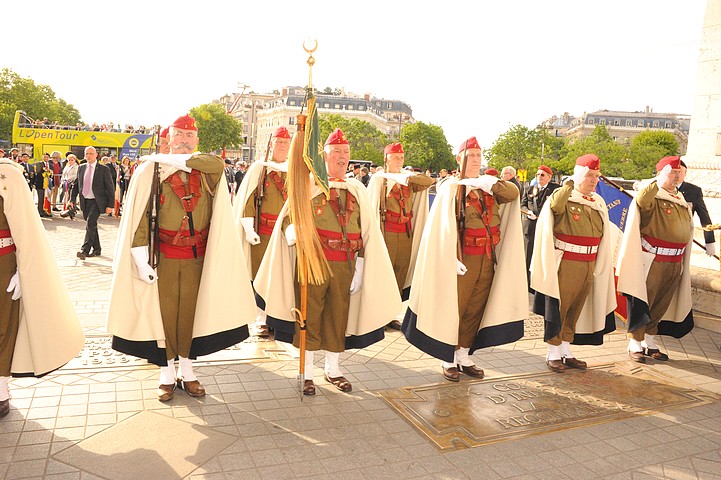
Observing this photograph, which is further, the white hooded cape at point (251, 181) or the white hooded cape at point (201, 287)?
the white hooded cape at point (251, 181)

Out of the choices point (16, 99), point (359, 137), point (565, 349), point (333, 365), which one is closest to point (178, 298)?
point (333, 365)

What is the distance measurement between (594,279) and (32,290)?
16.7 feet

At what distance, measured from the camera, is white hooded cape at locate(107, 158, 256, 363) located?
4.39 metres

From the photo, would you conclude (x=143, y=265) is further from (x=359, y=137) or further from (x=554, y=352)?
(x=359, y=137)

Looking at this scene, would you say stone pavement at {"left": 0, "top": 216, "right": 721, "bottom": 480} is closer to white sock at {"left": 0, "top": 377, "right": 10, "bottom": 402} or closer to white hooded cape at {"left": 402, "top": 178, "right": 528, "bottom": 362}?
white sock at {"left": 0, "top": 377, "right": 10, "bottom": 402}

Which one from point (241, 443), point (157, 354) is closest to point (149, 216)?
point (157, 354)

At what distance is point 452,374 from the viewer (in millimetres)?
5438

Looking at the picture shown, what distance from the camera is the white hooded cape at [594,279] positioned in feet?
19.0

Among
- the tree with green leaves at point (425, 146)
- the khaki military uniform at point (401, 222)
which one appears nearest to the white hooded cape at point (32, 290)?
the khaki military uniform at point (401, 222)

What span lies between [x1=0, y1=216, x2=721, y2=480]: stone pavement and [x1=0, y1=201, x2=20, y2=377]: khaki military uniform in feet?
1.37

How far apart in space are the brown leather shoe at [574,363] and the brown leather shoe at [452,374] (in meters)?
1.32

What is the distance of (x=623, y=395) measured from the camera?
5312 millimetres

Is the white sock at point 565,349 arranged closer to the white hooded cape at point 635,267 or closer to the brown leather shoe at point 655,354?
the white hooded cape at point 635,267

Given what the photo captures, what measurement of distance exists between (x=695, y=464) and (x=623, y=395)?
4.31 feet
